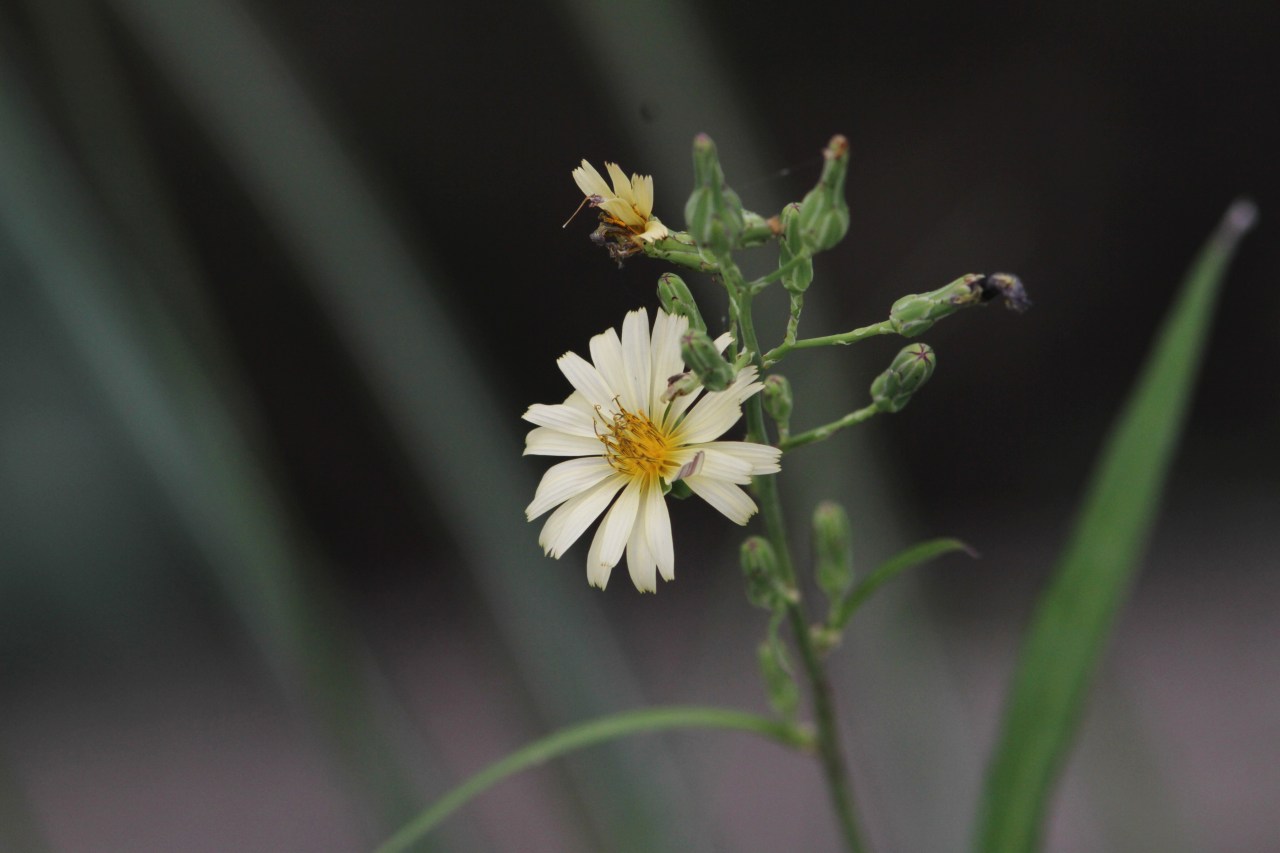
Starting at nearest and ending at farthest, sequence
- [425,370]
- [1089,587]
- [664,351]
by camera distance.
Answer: [1089,587] → [664,351] → [425,370]

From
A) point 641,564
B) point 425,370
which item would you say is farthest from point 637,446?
point 425,370

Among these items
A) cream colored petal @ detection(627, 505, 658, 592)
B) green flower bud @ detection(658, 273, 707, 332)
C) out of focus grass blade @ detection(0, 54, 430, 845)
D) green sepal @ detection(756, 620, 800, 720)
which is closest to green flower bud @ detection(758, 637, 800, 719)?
green sepal @ detection(756, 620, 800, 720)

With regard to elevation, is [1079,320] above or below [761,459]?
above

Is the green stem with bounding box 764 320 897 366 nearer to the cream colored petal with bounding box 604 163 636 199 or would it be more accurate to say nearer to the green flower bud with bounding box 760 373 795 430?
the green flower bud with bounding box 760 373 795 430

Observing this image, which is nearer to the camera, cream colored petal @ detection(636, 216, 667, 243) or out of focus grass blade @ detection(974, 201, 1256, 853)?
out of focus grass blade @ detection(974, 201, 1256, 853)

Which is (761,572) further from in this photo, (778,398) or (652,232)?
(652,232)

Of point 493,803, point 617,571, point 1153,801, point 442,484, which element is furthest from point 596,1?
point 493,803

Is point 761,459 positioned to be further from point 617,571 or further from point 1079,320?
point 1079,320
